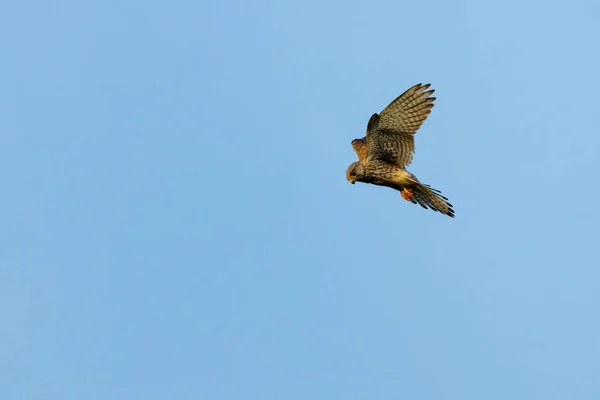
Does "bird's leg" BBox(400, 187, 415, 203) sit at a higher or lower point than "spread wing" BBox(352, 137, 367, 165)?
lower

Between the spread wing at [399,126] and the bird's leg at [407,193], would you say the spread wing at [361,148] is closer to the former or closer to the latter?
the spread wing at [399,126]

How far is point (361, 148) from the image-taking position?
69.0 feet

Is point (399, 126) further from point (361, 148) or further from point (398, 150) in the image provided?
point (361, 148)

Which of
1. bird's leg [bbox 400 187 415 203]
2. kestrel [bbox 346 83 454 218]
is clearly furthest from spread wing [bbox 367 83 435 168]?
bird's leg [bbox 400 187 415 203]

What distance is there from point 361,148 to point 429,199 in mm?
1924

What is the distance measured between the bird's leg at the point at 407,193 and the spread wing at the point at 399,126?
453 mm

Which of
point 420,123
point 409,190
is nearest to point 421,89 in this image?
point 420,123

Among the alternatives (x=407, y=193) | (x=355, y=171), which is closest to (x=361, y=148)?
(x=355, y=171)

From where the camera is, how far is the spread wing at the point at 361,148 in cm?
2069

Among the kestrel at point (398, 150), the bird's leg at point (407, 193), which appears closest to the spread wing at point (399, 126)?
the kestrel at point (398, 150)

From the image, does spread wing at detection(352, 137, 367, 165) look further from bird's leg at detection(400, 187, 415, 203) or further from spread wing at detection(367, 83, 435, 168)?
bird's leg at detection(400, 187, 415, 203)

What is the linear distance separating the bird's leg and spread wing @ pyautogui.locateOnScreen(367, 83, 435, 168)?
453 millimetres

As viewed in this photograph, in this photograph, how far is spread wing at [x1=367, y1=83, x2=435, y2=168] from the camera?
19406 mm

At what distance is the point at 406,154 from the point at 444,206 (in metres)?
1.31
